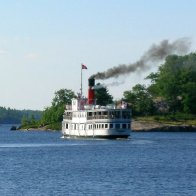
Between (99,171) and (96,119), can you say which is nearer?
(99,171)

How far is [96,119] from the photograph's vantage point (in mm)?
182750

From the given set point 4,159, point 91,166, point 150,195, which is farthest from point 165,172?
point 4,159

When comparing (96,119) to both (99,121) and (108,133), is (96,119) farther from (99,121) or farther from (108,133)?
(108,133)

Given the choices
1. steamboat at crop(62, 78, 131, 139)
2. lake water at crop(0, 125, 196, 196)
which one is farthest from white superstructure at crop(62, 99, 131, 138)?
lake water at crop(0, 125, 196, 196)

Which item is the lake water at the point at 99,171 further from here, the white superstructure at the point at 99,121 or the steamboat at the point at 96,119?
the steamboat at the point at 96,119

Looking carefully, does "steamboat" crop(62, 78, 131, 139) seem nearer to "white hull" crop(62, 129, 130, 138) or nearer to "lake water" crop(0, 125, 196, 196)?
"white hull" crop(62, 129, 130, 138)

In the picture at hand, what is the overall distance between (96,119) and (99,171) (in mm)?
76428

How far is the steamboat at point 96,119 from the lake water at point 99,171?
20766 mm

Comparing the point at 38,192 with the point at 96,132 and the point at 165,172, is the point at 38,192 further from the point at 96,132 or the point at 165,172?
the point at 96,132

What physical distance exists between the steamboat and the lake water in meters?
20.8

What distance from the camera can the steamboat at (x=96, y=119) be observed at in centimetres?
17700

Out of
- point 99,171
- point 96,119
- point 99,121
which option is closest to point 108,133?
point 99,121

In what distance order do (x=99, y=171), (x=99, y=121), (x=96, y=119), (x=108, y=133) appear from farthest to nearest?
(x=96, y=119) < (x=99, y=121) < (x=108, y=133) < (x=99, y=171)

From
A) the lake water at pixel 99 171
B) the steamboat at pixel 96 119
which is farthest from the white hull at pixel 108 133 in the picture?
the lake water at pixel 99 171
